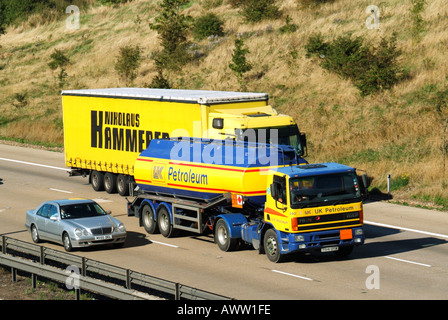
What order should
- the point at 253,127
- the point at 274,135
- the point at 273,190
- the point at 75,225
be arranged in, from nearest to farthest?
the point at 273,190
the point at 75,225
the point at 253,127
the point at 274,135

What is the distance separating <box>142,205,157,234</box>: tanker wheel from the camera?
2584cm

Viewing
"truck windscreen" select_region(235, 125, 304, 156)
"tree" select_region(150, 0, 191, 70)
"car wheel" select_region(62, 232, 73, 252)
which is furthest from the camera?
"tree" select_region(150, 0, 191, 70)

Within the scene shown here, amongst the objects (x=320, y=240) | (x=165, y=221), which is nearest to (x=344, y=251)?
(x=320, y=240)

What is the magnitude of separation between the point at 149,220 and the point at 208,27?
119 ft

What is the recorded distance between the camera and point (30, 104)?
207 ft

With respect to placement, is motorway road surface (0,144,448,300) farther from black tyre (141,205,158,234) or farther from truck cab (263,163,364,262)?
truck cab (263,163,364,262)

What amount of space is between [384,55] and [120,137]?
57.3 feet

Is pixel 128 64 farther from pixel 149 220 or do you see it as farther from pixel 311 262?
pixel 311 262

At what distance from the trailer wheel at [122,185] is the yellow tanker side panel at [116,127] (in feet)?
1.20

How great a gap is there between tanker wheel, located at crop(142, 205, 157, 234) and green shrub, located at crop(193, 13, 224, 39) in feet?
117

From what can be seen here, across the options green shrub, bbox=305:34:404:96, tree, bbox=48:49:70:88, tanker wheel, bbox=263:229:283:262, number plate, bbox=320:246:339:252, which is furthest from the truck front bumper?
tree, bbox=48:49:70:88

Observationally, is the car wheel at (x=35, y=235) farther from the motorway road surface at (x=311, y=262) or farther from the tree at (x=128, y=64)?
the tree at (x=128, y=64)

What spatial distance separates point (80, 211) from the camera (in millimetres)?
24062

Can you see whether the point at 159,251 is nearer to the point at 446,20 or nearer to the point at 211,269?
the point at 211,269
